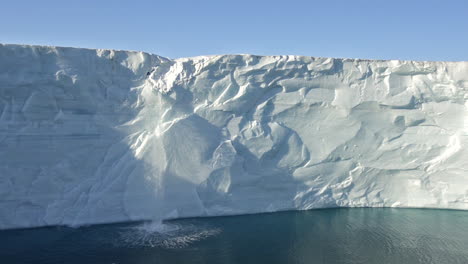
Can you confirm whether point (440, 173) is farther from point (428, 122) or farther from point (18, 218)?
point (18, 218)

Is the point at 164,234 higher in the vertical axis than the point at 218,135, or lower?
lower

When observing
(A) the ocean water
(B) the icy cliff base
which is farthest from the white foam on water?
(B) the icy cliff base

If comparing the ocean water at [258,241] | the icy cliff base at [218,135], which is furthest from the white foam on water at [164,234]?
the icy cliff base at [218,135]

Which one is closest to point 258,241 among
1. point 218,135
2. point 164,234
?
point 164,234

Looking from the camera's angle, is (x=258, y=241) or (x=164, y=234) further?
Result: (x=164, y=234)

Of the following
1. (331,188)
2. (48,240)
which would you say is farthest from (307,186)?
(48,240)

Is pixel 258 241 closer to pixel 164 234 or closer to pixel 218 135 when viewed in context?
pixel 164 234

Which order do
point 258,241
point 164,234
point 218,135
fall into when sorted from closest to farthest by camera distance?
point 258,241, point 164,234, point 218,135
